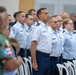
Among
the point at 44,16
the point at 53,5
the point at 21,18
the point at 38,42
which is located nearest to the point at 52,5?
the point at 53,5

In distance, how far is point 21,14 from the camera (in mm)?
8250

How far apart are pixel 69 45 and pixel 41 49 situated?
1.48 m

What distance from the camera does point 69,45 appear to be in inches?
271

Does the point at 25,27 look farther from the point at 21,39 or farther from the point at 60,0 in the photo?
the point at 60,0

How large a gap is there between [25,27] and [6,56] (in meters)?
5.97

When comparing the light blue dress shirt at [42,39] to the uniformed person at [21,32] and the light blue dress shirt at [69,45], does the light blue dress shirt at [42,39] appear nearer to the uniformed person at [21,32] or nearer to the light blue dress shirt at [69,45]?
the light blue dress shirt at [69,45]

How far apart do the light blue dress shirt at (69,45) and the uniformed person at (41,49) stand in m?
1.26

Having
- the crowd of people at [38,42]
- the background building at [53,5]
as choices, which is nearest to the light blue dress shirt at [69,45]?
the crowd of people at [38,42]

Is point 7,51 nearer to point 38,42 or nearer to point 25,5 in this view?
point 38,42

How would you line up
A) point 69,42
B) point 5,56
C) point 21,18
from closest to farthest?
point 5,56 → point 69,42 → point 21,18

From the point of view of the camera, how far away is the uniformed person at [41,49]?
216 inches

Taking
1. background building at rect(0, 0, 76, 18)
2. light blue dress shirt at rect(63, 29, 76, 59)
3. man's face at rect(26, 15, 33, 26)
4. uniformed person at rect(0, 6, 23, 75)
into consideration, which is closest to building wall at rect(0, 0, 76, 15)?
background building at rect(0, 0, 76, 18)

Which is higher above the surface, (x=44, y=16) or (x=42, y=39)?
(x=44, y=16)

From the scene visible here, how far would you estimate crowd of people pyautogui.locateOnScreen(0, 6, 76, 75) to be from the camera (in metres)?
2.52
